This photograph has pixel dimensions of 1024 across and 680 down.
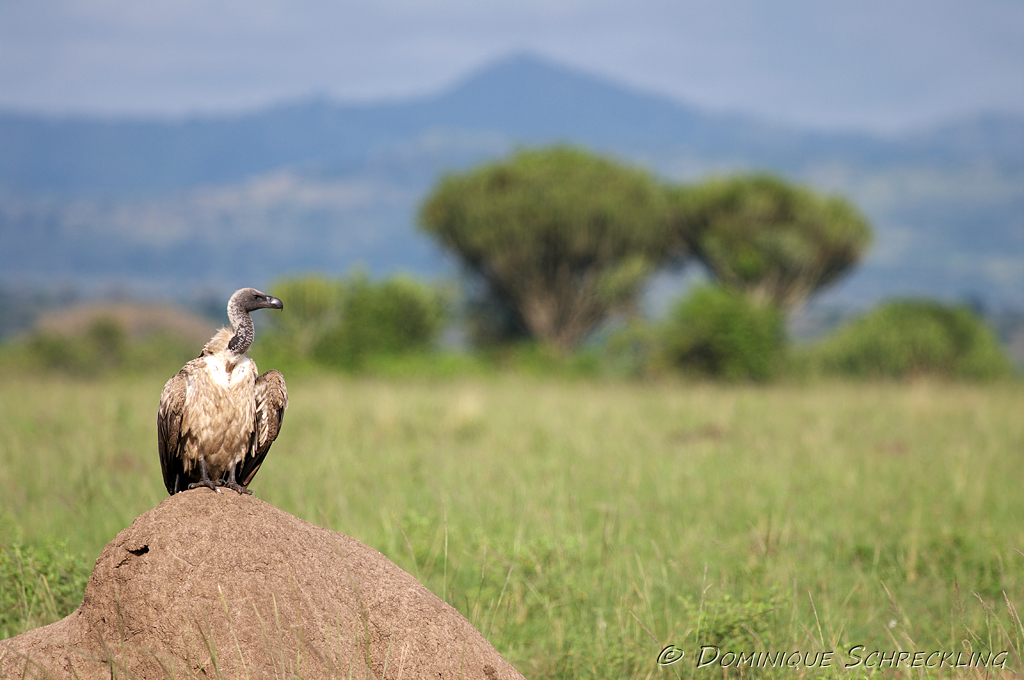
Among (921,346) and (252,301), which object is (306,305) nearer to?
(921,346)

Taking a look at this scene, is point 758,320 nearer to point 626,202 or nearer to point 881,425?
point 626,202

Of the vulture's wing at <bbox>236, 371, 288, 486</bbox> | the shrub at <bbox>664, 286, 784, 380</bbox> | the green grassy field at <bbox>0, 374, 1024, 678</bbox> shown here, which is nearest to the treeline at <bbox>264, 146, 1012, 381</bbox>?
the shrub at <bbox>664, 286, 784, 380</bbox>

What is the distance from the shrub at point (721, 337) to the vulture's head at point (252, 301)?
18924mm

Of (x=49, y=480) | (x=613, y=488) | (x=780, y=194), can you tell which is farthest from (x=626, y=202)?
(x=49, y=480)

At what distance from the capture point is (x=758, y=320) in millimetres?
22078

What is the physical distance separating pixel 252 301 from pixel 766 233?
2951 centimetres

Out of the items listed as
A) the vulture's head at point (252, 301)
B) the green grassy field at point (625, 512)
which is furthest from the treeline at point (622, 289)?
the vulture's head at point (252, 301)

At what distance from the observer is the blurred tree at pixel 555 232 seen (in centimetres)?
2788

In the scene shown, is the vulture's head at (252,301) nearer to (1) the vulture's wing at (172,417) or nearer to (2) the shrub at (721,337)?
(1) the vulture's wing at (172,417)

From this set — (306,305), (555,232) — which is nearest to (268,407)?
(306,305)

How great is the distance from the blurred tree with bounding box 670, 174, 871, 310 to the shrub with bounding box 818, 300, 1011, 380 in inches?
179

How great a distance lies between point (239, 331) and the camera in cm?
346

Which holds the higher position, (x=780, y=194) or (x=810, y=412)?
(x=780, y=194)

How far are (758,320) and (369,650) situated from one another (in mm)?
20229
